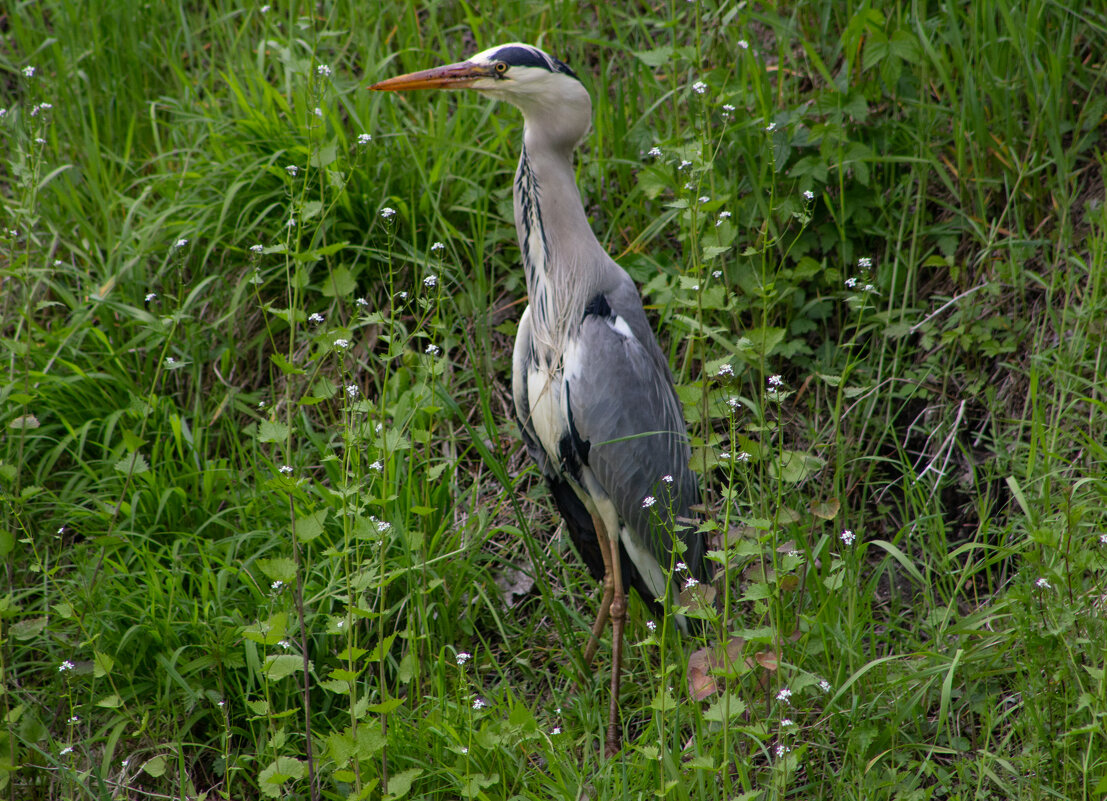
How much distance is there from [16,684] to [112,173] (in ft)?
7.03

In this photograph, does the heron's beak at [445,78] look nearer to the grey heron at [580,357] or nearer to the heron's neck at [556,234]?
the grey heron at [580,357]

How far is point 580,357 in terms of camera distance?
292cm

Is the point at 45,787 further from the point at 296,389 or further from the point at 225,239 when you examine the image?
the point at 225,239

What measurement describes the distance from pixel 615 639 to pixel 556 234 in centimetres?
120

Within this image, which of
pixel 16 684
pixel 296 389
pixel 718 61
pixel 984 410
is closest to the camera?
pixel 16 684

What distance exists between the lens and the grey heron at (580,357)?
293cm

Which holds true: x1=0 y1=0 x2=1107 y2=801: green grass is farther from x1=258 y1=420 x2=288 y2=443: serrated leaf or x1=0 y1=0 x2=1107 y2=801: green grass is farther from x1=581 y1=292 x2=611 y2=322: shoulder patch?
x1=581 y1=292 x2=611 y2=322: shoulder patch

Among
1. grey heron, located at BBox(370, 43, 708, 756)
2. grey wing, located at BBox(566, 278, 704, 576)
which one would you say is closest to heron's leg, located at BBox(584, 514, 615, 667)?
grey heron, located at BBox(370, 43, 708, 756)

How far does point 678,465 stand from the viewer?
3.17 metres

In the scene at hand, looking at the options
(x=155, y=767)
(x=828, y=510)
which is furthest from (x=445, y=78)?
(x=155, y=767)

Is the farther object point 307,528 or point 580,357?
point 580,357

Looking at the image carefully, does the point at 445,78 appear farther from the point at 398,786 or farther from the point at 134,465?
the point at 398,786

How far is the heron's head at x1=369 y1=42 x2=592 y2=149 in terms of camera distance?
9.89ft

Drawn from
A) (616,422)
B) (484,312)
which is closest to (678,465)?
(616,422)
